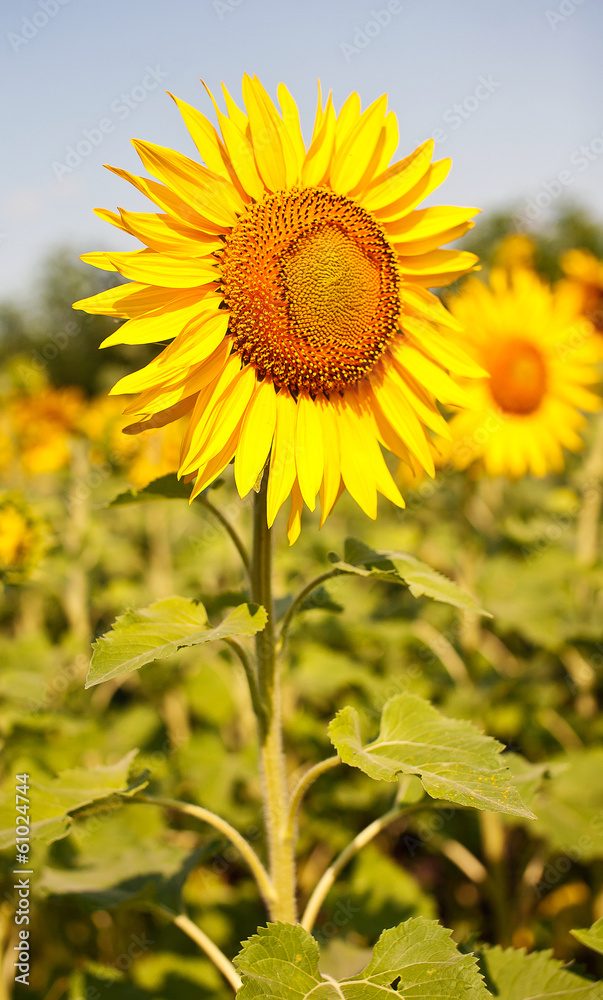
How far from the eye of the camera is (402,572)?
1.65 metres

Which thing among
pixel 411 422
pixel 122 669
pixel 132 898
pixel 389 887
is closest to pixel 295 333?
pixel 411 422

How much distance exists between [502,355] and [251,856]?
3317 mm

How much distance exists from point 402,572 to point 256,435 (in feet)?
1.54

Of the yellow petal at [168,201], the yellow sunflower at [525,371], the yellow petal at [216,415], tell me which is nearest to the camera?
the yellow petal at [168,201]

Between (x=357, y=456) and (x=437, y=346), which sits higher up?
(x=437, y=346)

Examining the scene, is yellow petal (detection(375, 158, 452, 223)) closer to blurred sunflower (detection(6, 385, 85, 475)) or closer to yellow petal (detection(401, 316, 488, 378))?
yellow petal (detection(401, 316, 488, 378))

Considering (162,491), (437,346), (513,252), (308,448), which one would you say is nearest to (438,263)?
(437,346)

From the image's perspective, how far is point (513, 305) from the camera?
430cm

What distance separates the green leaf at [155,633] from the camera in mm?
1312

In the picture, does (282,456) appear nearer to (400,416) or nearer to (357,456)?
(357,456)

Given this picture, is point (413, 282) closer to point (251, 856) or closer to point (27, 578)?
point (251, 856)

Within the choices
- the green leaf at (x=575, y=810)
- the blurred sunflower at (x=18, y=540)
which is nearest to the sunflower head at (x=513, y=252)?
the green leaf at (x=575, y=810)

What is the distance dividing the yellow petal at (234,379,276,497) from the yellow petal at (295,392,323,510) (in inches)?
2.8

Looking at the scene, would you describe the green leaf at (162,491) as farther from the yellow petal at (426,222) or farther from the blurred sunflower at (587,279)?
the blurred sunflower at (587,279)
